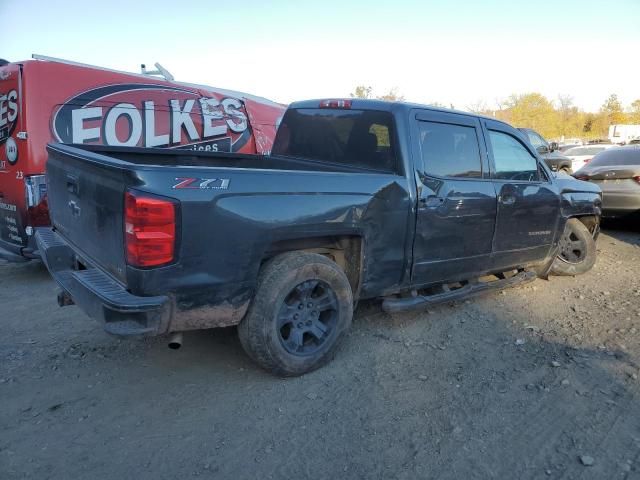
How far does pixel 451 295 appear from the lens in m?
4.41

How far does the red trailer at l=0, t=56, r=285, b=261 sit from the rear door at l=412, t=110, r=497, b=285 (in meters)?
4.00

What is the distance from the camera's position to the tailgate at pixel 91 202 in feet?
9.35

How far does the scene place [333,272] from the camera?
3527 millimetres

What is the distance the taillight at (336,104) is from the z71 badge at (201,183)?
1.79m

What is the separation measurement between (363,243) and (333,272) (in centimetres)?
35

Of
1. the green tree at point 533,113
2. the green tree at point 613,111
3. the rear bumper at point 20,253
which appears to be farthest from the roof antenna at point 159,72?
the green tree at point 613,111

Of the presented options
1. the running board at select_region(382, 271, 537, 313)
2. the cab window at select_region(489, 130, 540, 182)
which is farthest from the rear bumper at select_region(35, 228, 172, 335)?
the cab window at select_region(489, 130, 540, 182)

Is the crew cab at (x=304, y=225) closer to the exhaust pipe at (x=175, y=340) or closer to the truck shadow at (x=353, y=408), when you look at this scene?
the exhaust pipe at (x=175, y=340)

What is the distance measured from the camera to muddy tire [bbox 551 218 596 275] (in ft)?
19.8

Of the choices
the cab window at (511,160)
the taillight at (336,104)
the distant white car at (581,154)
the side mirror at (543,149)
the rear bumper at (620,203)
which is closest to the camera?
the taillight at (336,104)

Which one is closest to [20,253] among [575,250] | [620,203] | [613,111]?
[575,250]

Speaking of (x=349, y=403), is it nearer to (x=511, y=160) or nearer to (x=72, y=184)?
(x=72, y=184)

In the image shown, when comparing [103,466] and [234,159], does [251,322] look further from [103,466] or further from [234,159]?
[234,159]

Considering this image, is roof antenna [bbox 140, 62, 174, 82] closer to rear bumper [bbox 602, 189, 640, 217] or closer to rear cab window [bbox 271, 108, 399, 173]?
rear cab window [bbox 271, 108, 399, 173]
